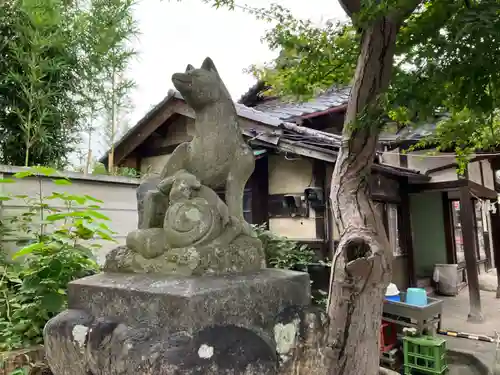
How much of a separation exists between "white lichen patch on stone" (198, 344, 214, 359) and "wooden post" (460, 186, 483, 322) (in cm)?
763

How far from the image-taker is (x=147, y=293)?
1.63 metres

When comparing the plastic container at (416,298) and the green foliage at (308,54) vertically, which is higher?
the green foliage at (308,54)

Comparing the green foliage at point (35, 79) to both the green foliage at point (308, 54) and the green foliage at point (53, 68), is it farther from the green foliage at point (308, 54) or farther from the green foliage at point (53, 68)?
the green foliage at point (308, 54)

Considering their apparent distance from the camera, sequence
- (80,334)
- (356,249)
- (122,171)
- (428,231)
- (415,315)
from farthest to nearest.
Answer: (428,231) → (122,171) → (415,315) → (356,249) → (80,334)

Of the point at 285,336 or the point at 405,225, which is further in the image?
the point at 405,225

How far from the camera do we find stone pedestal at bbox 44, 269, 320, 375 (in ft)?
4.89

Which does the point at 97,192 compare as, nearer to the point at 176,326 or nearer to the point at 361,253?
the point at 361,253

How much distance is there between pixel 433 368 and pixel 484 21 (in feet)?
15.4

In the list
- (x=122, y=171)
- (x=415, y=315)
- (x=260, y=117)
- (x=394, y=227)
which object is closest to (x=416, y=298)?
(x=415, y=315)

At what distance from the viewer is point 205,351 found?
1.48m

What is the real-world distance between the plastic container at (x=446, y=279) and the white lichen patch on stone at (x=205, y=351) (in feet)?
33.8

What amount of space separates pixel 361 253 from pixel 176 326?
244 cm

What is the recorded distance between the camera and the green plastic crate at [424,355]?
4923 millimetres

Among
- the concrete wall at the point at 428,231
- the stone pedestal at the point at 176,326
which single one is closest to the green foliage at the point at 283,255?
the stone pedestal at the point at 176,326
